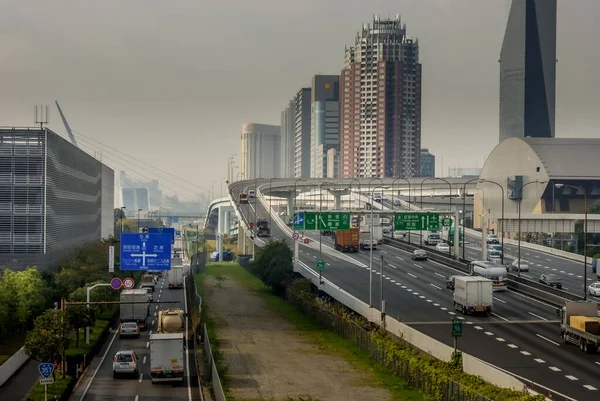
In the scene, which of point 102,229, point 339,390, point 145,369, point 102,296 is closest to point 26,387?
point 145,369

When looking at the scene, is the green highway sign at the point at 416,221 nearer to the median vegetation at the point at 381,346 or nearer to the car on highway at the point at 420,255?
the median vegetation at the point at 381,346

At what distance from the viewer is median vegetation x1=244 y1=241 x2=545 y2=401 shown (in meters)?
36.3

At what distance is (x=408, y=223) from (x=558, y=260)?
38862 mm

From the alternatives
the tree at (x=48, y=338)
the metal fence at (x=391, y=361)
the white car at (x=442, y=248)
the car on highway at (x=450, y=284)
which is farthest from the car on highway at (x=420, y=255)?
the tree at (x=48, y=338)

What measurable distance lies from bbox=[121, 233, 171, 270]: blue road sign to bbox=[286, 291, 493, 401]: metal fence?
47.4 feet

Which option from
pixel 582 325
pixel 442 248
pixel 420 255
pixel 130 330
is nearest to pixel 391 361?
pixel 582 325

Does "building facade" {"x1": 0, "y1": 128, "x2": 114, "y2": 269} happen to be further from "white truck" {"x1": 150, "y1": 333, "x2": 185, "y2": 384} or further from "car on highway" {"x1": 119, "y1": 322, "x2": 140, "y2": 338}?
"white truck" {"x1": 150, "y1": 333, "x2": 185, "y2": 384}

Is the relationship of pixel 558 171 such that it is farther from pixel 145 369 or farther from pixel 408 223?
pixel 145 369

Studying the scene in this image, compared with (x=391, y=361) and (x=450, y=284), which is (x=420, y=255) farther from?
(x=391, y=361)

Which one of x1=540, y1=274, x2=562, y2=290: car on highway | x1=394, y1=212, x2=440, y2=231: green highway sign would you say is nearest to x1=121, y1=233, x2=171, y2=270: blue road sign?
x1=394, y1=212, x2=440, y2=231: green highway sign

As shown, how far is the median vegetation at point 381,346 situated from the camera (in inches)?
1430

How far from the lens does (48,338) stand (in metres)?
46.7

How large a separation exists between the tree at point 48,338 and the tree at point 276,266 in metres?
47.7

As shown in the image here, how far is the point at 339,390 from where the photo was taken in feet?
149
